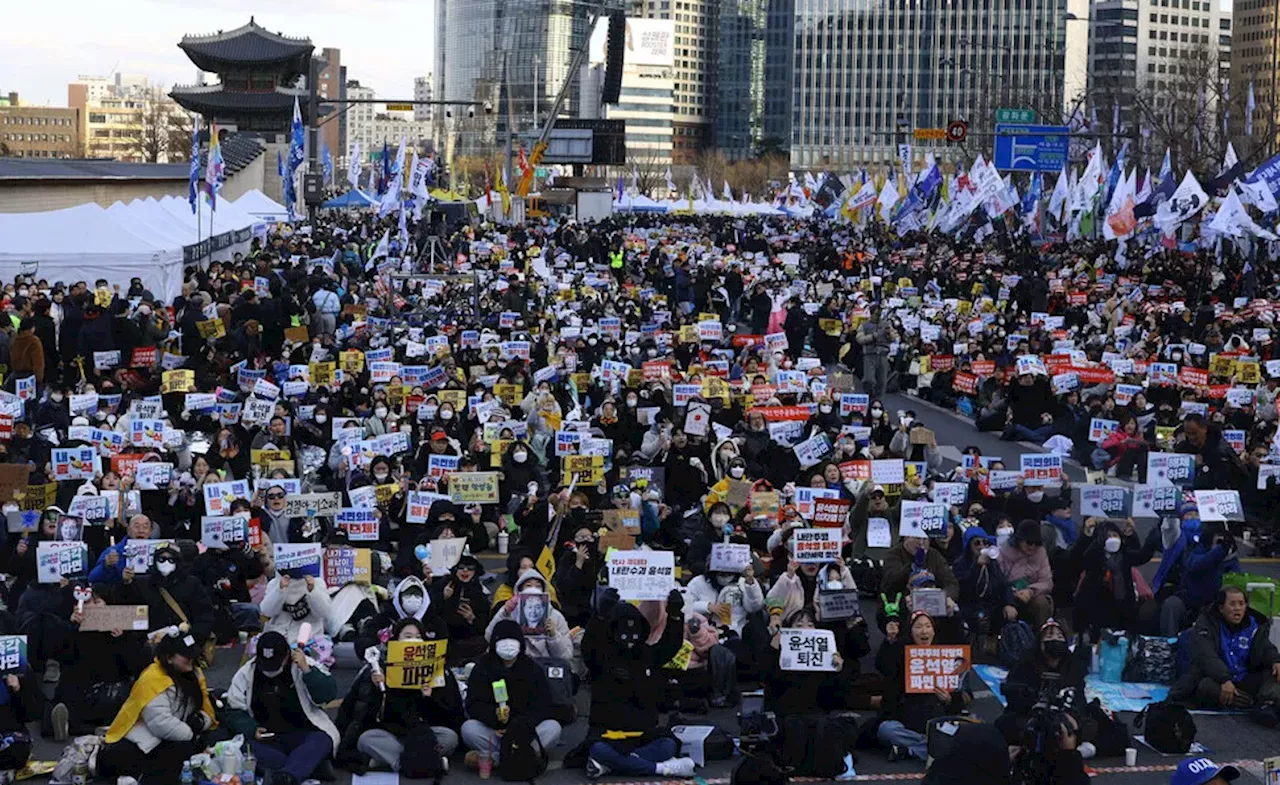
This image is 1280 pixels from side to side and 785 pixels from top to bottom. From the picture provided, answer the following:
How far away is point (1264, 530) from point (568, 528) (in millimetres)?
7167

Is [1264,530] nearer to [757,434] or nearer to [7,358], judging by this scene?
[757,434]

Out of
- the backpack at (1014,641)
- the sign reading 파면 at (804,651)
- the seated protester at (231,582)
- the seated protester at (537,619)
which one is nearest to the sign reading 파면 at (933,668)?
the sign reading 파면 at (804,651)

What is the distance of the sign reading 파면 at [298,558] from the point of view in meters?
13.2

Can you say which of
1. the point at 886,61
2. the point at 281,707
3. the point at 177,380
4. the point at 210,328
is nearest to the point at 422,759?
the point at 281,707

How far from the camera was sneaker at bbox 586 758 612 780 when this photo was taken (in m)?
11.2

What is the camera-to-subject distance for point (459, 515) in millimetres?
16500

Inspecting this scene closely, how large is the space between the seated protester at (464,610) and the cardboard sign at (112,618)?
1.93m

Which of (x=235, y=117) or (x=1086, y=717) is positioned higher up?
(x=235, y=117)

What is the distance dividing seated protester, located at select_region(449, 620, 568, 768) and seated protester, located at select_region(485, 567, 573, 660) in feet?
2.42

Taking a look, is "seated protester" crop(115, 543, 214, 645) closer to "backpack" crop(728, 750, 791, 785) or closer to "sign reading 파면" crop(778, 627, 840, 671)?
"sign reading 파면" crop(778, 627, 840, 671)

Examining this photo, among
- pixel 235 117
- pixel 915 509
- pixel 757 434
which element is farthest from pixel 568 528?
pixel 235 117

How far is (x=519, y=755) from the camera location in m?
11.1

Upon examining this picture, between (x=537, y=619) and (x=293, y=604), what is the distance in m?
1.68

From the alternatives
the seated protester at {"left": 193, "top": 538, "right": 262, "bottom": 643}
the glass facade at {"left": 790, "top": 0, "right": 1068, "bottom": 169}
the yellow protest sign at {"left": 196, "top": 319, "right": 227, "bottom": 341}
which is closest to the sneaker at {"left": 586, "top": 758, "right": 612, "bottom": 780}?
the seated protester at {"left": 193, "top": 538, "right": 262, "bottom": 643}
